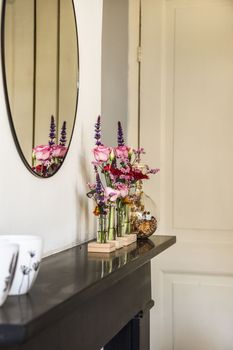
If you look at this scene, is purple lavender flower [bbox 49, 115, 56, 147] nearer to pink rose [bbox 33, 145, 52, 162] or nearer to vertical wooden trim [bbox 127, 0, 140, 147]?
pink rose [bbox 33, 145, 52, 162]

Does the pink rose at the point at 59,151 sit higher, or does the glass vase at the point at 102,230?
the pink rose at the point at 59,151

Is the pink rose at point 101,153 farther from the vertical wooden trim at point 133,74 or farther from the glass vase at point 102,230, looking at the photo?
the vertical wooden trim at point 133,74

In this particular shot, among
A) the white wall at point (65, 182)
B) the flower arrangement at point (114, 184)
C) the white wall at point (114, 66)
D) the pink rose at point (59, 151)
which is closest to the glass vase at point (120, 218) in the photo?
the flower arrangement at point (114, 184)

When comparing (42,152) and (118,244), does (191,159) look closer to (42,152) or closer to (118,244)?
(118,244)

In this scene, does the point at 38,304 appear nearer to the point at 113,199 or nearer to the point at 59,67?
the point at 113,199

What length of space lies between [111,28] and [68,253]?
1.68 metres

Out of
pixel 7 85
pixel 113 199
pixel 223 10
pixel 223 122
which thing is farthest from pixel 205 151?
pixel 7 85

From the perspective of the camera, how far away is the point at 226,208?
2670mm

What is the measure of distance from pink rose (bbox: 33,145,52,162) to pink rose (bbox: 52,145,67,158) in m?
0.03

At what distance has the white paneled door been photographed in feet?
8.75

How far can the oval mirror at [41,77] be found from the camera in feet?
3.79

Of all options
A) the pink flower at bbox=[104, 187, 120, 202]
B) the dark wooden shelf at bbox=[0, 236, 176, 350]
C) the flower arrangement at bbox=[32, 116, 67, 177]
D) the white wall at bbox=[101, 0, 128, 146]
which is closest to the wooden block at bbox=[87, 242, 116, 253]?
the dark wooden shelf at bbox=[0, 236, 176, 350]

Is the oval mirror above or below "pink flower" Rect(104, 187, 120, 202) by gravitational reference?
above

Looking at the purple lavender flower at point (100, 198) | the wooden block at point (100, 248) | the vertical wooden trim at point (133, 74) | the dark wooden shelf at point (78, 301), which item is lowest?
the dark wooden shelf at point (78, 301)
